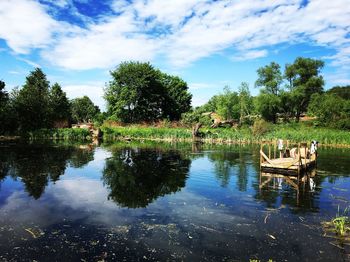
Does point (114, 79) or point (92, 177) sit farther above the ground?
point (114, 79)

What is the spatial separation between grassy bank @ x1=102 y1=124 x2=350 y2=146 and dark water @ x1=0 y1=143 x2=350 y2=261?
26.4 metres

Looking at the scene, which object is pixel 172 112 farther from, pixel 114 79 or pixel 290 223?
pixel 290 223

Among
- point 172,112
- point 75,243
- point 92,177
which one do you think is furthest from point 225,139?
point 75,243

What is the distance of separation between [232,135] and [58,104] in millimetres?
31205

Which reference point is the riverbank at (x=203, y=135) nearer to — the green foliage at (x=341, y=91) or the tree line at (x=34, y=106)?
the tree line at (x=34, y=106)

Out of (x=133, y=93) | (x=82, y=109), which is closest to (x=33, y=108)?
(x=133, y=93)

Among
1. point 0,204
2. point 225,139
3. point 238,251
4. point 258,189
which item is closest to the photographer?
point 238,251

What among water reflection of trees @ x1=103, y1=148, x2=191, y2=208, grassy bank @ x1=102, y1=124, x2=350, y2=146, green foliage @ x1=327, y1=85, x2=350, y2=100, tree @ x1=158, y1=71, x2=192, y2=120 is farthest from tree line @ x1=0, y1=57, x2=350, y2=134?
water reflection of trees @ x1=103, y1=148, x2=191, y2=208

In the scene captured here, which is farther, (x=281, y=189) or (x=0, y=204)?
(x=281, y=189)

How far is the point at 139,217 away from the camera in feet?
37.3

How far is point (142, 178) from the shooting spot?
732 inches

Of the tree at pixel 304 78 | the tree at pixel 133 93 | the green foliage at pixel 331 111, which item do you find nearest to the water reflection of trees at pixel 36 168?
the tree at pixel 133 93

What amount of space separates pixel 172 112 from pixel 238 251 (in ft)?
207

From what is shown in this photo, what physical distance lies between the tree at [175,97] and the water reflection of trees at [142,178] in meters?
44.4
